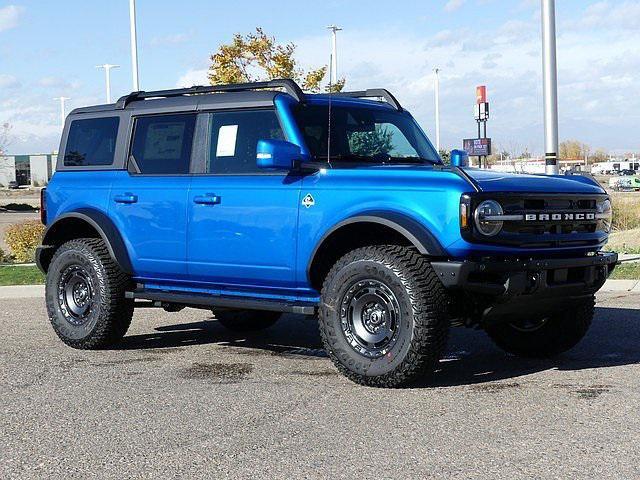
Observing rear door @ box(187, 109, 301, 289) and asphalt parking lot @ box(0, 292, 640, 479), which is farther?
rear door @ box(187, 109, 301, 289)

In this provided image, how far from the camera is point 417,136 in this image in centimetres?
841

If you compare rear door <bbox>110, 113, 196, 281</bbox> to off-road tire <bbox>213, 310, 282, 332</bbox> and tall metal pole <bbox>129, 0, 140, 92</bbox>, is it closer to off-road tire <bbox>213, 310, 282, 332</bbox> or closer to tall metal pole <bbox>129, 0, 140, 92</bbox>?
off-road tire <bbox>213, 310, 282, 332</bbox>

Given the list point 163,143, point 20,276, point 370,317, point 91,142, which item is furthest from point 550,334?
point 20,276

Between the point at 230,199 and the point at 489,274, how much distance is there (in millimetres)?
2175

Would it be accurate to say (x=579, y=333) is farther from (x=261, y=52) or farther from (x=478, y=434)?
(x=261, y=52)

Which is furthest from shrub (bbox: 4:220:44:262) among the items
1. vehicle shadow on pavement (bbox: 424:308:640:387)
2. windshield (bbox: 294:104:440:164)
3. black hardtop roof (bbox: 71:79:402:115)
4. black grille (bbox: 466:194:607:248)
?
black grille (bbox: 466:194:607:248)

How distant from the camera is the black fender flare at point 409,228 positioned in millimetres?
6578

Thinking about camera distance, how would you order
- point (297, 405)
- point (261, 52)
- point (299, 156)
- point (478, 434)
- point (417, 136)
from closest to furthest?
1. point (478, 434)
2. point (297, 405)
3. point (299, 156)
4. point (417, 136)
5. point (261, 52)

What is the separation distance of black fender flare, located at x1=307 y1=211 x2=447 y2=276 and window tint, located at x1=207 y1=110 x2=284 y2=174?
1.19 metres

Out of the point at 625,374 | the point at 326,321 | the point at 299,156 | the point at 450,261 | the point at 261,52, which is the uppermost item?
the point at 261,52

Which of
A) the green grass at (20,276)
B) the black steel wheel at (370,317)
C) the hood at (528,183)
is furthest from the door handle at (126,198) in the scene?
the green grass at (20,276)

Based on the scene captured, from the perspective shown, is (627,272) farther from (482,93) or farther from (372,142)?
(482,93)

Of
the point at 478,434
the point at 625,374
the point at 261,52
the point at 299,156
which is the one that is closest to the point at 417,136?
the point at 299,156

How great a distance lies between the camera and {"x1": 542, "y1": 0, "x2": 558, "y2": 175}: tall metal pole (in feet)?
56.9
